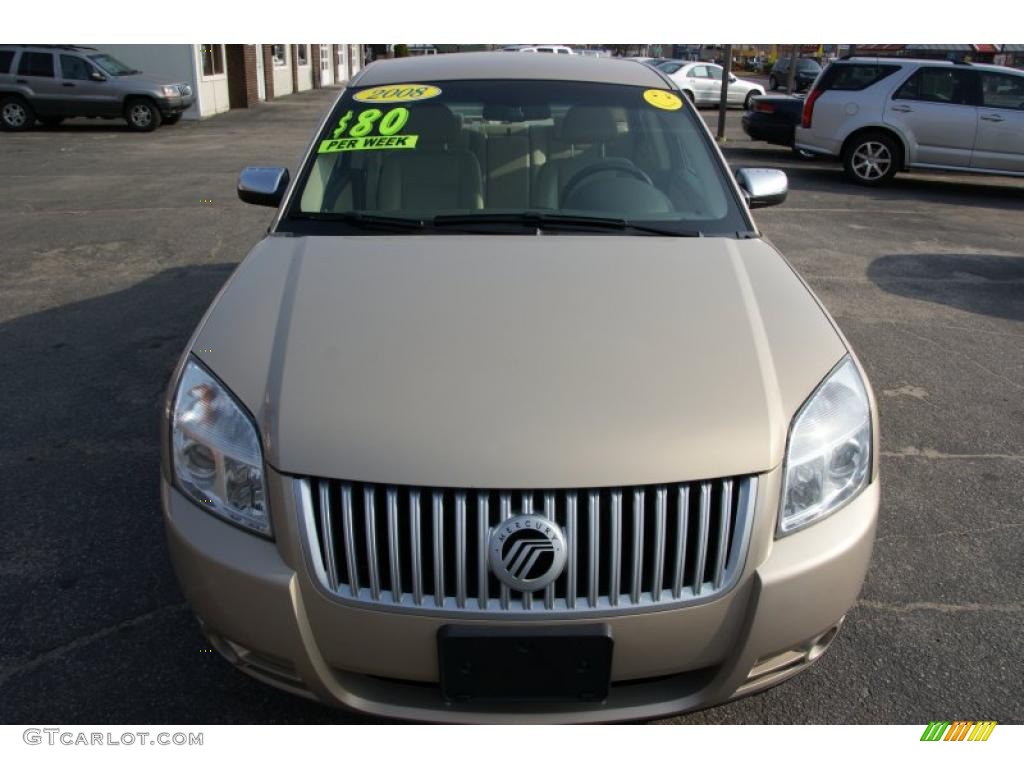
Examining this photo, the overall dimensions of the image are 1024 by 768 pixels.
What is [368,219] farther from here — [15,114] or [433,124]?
[15,114]

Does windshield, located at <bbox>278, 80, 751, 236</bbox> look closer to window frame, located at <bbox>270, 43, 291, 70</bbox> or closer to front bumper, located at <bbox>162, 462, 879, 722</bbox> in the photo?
front bumper, located at <bbox>162, 462, 879, 722</bbox>

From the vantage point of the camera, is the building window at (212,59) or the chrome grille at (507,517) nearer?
the chrome grille at (507,517)

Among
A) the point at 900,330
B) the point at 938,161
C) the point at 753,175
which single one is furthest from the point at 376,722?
the point at 938,161

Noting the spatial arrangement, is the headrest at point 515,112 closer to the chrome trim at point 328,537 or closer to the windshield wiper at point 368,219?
the windshield wiper at point 368,219

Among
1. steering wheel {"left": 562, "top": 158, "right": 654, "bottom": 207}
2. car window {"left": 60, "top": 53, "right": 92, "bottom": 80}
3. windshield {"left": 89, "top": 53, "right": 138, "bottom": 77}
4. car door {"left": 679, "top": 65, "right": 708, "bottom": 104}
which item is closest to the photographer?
steering wheel {"left": 562, "top": 158, "right": 654, "bottom": 207}

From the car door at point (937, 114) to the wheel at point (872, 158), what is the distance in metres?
0.21

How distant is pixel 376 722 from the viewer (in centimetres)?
236

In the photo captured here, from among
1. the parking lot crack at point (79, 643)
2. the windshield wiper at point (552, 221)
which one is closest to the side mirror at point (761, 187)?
the windshield wiper at point (552, 221)

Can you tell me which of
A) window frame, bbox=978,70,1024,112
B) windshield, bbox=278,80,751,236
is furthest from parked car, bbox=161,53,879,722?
window frame, bbox=978,70,1024,112

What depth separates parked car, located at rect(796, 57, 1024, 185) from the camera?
11531mm

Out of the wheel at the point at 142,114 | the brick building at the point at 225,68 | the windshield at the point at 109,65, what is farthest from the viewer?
the brick building at the point at 225,68

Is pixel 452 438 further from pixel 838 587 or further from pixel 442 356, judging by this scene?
pixel 838 587

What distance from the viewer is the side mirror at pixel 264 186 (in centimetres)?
374
